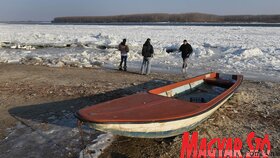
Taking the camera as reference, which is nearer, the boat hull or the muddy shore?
the boat hull

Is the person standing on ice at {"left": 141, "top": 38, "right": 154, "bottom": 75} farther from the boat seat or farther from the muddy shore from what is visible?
the boat seat

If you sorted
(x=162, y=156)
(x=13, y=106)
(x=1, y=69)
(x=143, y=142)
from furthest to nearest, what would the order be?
(x=1, y=69), (x=13, y=106), (x=143, y=142), (x=162, y=156)

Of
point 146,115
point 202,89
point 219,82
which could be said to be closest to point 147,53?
point 202,89

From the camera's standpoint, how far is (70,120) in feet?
28.7

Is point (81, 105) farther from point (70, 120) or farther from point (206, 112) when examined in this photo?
point (206, 112)

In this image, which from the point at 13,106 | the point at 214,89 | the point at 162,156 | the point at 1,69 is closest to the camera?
the point at 162,156

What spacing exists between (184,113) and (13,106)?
18.8 ft

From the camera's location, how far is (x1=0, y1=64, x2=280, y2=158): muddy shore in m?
7.07

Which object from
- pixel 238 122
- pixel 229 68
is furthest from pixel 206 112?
pixel 229 68

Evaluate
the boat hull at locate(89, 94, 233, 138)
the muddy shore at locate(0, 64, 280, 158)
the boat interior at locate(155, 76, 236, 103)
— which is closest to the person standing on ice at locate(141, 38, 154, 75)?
the muddy shore at locate(0, 64, 280, 158)

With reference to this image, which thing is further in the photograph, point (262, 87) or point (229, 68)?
point (229, 68)
